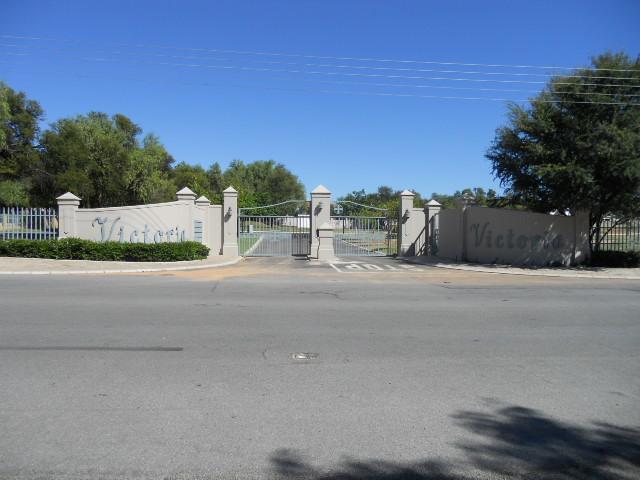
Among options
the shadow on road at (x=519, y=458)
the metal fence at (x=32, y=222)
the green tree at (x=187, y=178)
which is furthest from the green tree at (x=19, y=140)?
the shadow on road at (x=519, y=458)

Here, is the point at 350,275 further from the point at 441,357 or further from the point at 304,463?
the point at 304,463

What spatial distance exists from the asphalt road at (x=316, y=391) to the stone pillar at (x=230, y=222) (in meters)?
15.3

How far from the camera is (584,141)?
698 inches

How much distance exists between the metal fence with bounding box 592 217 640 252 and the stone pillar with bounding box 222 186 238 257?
16497 millimetres

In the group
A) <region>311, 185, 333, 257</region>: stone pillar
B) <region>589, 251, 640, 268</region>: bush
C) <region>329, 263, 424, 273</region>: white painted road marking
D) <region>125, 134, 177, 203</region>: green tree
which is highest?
<region>125, 134, 177, 203</region>: green tree

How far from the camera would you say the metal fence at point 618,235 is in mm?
21688

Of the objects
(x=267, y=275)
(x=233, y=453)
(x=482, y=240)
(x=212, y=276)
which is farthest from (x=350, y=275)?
(x=233, y=453)

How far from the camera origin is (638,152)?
17656mm

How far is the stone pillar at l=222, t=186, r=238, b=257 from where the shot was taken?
84.0 feet

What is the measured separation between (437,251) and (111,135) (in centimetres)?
3281

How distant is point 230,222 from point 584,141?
52.7 feet

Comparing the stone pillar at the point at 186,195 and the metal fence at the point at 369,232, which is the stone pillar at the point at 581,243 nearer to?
the metal fence at the point at 369,232

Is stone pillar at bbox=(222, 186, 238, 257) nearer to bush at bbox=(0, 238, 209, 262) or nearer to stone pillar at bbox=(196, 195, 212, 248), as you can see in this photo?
stone pillar at bbox=(196, 195, 212, 248)

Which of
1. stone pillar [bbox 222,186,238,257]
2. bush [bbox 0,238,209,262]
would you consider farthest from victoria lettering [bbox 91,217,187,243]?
stone pillar [bbox 222,186,238,257]
